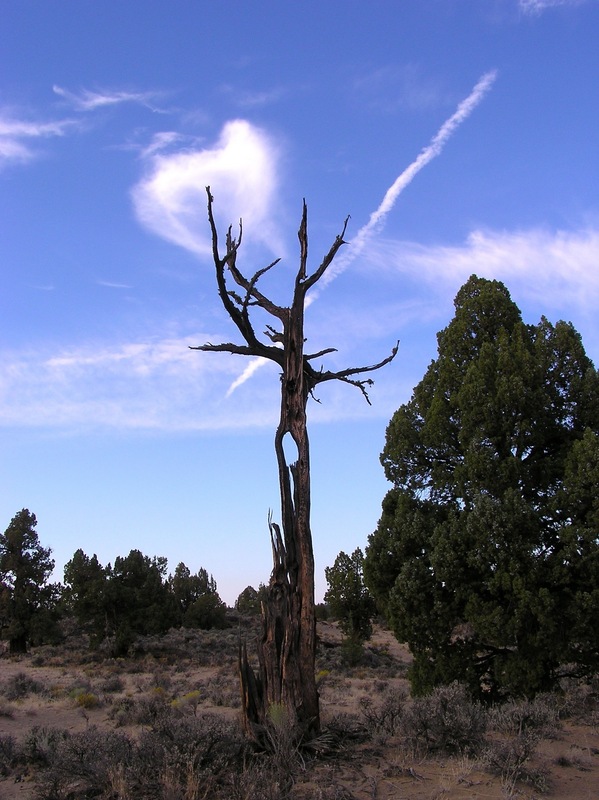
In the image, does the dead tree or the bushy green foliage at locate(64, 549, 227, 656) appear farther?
the bushy green foliage at locate(64, 549, 227, 656)

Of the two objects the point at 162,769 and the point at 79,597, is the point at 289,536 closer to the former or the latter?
the point at 162,769

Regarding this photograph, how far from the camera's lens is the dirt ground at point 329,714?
721 centimetres

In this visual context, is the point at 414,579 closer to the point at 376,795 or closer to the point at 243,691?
the point at 243,691

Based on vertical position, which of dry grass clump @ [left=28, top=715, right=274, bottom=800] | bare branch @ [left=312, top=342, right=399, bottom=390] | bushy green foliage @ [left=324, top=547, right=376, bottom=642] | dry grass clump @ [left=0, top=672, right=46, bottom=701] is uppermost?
bare branch @ [left=312, top=342, right=399, bottom=390]

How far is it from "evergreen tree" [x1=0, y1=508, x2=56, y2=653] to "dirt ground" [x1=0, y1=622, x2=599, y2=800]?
114cm

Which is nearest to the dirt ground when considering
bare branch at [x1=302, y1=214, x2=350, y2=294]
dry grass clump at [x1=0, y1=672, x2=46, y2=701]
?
dry grass clump at [x1=0, y1=672, x2=46, y2=701]

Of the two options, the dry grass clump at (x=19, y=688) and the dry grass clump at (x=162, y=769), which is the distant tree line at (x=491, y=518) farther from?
the dry grass clump at (x=19, y=688)

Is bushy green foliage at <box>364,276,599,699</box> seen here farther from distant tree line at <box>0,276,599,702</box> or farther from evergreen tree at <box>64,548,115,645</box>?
evergreen tree at <box>64,548,115,645</box>

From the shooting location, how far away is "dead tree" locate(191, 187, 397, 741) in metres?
8.77

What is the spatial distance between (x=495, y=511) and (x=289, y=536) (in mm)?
4183

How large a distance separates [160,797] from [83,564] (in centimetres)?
2617

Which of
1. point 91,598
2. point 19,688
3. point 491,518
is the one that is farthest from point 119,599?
point 491,518

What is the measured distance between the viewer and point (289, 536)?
9.48 m

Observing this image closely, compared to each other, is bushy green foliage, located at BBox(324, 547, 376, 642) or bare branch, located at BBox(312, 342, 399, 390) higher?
bare branch, located at BBox(312, 342, 399, 390)
